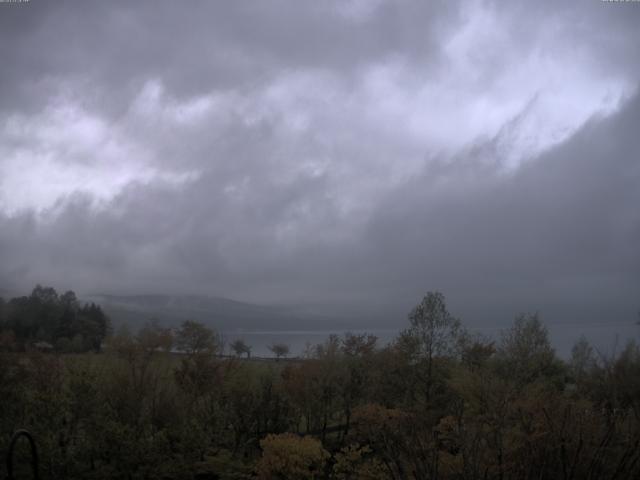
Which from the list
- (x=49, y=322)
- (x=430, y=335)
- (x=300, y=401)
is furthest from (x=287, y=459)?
(x=49, y=322)

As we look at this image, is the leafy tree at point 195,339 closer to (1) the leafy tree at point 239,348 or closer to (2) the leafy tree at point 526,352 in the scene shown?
(1) the leafy tree at point 239,348

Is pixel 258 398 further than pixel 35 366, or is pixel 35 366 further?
pixel 258 398

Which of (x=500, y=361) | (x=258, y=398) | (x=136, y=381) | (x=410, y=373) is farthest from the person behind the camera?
(x=500, y=361)

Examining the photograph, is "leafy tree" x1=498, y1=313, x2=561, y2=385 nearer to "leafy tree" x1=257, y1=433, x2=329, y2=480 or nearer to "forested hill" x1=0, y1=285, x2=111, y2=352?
"leafy tree" x1=257, y1=433, x2=329, y2=480

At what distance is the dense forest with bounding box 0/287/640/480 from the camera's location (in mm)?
23250

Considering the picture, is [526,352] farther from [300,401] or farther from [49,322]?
[49,322]

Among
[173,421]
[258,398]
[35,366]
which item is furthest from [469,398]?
[35,366]

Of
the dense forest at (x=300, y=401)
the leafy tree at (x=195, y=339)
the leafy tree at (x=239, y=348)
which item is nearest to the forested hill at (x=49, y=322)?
the leafy tree at (x=239, y=348)

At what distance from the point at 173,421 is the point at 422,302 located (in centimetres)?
2160

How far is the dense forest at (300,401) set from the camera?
2325 centimetres

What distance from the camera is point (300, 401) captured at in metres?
40.0

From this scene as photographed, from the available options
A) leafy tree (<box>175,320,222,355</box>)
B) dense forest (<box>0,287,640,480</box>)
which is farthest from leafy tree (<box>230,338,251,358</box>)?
dense forest (<box>0,287,640,480</box>)

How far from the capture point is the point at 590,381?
3838cm

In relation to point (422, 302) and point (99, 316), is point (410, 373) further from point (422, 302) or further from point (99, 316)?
point (99, 316)
